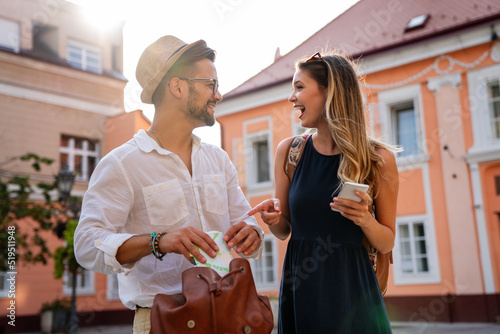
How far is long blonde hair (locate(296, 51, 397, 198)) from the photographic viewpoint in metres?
2.47

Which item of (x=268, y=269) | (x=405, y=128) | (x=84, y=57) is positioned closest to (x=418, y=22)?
(x=405, y=128)

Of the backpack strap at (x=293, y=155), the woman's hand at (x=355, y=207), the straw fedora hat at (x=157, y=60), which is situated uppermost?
the straw fedora hat at (x=157, y=60)

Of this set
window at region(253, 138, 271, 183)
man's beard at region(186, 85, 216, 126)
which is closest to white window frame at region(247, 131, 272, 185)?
window at region(253, 138, 271, 183)

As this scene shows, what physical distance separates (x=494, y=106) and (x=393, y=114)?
287cm

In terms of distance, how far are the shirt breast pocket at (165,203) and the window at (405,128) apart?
44.2 feet

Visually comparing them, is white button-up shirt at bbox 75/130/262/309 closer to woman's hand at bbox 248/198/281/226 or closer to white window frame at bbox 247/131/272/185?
woman's hand at bbox 248/198/281/226

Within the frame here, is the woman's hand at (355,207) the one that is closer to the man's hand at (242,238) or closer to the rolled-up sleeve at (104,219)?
the man's hand at (242,238)

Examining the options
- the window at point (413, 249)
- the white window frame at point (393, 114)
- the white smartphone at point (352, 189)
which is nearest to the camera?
the white smartphone at point (352, 189)

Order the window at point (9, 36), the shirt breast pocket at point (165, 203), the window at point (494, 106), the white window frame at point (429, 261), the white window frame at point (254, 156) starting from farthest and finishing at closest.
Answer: the window at point (9, 36)
the white window frame at point (254, 156)
the white window frame at point (429, 261)
the window at point (494, 106)
the shirt breast pocket at point (165, 203)

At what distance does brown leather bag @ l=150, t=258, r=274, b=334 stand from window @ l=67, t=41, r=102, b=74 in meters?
20.4

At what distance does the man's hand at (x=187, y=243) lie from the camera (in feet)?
6.31

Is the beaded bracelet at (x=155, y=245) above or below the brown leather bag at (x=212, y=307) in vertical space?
above

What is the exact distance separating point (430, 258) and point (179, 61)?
12948mm

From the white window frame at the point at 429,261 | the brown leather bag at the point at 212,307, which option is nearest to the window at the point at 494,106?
the white window frame at the point at 429,261
